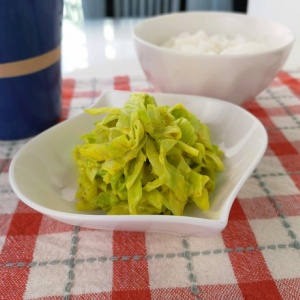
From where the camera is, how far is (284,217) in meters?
0.49

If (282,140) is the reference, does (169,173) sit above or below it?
above

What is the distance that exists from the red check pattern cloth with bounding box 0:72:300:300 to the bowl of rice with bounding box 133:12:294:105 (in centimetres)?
20

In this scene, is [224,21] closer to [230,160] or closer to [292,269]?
[230,160]

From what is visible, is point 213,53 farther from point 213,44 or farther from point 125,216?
point 125,216

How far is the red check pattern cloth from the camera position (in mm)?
389

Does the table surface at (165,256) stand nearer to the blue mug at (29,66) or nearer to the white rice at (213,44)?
the blue mug at (29,66)

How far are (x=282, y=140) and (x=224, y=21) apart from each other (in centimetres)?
34

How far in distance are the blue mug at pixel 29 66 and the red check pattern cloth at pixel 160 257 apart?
0.54 feet

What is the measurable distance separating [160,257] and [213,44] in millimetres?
487

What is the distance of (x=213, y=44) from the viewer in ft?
2.52

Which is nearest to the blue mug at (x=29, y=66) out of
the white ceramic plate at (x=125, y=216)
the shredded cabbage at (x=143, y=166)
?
the white ceramic plate at (x=125, y=216)

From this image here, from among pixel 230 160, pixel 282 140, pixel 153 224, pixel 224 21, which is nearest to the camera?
pixel 153 224

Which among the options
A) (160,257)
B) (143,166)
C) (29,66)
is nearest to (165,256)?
(160,257)

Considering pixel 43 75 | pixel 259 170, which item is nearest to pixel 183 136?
pixel 259 170
